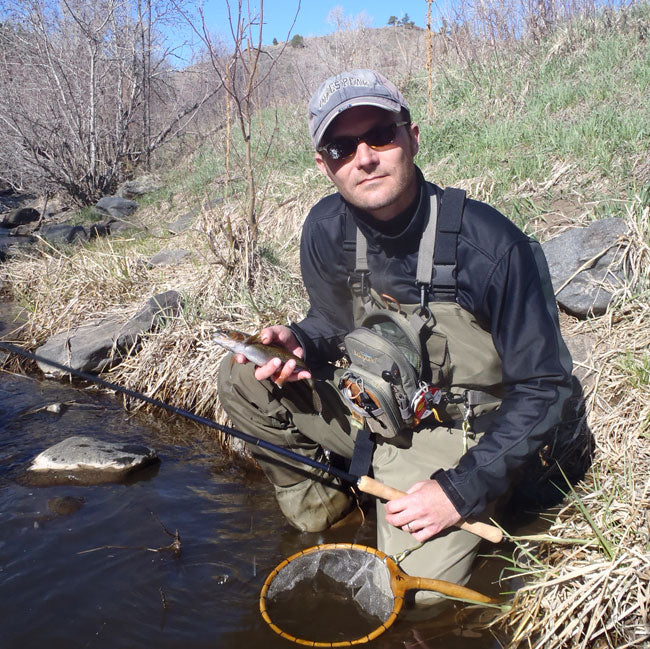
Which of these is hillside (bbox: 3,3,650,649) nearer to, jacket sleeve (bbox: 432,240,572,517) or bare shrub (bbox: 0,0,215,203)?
jacket sleeve (bbox: 432,240,572,517)

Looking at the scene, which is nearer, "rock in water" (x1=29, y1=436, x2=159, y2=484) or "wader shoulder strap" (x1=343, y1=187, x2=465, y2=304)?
"wader shoulder strap" (x1=343, y1=187, x2=465, y2=304)

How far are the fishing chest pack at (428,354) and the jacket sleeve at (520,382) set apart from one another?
241 millimetres

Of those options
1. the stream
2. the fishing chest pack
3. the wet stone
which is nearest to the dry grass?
the stream

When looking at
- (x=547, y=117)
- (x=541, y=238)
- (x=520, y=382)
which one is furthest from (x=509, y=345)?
(x=547, y=117)

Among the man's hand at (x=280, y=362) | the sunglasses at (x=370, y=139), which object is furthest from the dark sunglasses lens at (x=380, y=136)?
the man's hand at (x=280, y=362)

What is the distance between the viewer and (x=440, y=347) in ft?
9.21

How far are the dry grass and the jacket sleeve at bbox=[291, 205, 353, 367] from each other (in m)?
1.40

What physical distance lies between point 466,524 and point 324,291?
4.75 feet

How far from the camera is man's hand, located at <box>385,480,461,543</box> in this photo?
2518 millimetres

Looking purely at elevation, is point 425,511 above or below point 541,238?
below

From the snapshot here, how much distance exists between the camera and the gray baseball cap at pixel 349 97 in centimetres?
269

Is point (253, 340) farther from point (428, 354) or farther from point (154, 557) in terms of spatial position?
point (154, 557)

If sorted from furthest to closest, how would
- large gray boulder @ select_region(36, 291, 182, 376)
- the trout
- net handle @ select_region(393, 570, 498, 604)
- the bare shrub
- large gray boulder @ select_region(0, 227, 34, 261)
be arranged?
1. the bare shrub
2. large gray boulder @ select_region(0, 227, 34, 261)
3. large gray boulder @ select_region(36, 291, 182, 376)
4. the trout
5. net handle @ select_region(393, 570, 498, 604)

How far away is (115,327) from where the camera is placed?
572 cm
